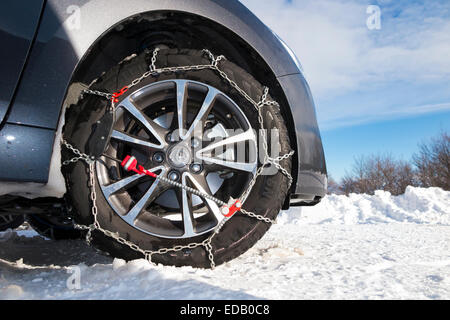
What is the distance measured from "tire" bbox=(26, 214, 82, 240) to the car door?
1.77m

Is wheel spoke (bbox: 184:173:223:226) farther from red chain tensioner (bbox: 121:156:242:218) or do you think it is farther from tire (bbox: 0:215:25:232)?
tire (bbox: 0:215:25:232)

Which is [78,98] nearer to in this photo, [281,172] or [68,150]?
[68,150]

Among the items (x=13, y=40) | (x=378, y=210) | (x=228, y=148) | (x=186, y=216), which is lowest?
(x=378, y=210)

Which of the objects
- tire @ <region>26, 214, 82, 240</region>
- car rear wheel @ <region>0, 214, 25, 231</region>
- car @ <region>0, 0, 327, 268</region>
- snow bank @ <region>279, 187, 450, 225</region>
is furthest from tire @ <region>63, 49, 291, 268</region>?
snow bank @ <region>279, 187, 450, 225</region>

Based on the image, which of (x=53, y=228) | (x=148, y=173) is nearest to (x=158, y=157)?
(x=148, y=173)

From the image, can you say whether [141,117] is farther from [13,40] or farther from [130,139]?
[13,40]

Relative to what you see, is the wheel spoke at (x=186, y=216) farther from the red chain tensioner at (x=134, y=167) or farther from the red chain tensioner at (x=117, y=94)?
the red chain tensioner at (x=117, y=94)

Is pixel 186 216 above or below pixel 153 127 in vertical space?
below

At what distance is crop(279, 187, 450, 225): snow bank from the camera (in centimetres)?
585

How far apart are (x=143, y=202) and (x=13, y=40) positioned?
89 centimetres

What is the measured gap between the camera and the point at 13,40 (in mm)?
1384

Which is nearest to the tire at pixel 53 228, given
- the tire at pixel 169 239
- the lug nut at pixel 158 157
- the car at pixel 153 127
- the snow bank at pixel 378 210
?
the car at pixel 153 127

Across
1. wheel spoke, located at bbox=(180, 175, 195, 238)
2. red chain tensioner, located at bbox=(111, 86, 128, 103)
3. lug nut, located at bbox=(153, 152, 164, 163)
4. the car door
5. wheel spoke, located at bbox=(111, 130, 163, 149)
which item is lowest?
wheel spoke, located at bbox=(180, 175, 195, 238)
